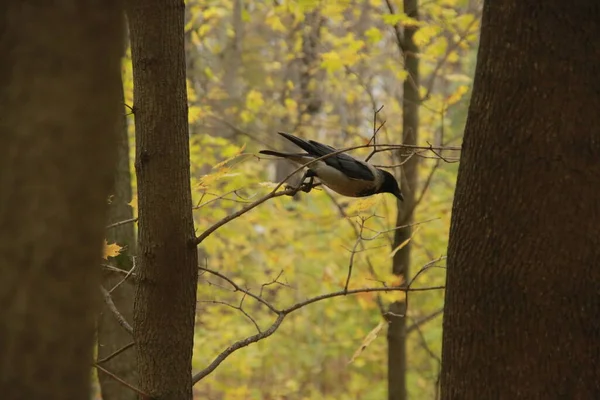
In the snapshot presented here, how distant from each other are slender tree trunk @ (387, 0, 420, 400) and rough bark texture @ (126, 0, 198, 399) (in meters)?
2.55

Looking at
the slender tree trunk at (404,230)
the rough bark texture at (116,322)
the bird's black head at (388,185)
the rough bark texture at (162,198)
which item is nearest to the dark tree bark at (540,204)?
the rough bark texture at (162,198)

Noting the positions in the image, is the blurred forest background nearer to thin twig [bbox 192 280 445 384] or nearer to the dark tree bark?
thin twig [bbox 192 280 445 384]

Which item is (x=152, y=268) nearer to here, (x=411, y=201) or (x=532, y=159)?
(x=532, y=159)

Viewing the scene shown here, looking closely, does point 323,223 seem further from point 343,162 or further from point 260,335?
point 260,335

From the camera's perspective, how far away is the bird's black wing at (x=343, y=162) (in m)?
3.24

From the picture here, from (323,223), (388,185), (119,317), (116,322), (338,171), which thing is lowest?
(116,322)

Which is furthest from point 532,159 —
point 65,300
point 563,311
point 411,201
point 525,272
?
point 411,201

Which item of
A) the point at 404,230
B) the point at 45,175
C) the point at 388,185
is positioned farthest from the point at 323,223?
the point at 45,175

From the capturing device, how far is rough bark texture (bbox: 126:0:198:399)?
82.1 inches

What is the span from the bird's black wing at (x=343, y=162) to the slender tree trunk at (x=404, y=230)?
3.91ft

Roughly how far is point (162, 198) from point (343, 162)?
1.38m

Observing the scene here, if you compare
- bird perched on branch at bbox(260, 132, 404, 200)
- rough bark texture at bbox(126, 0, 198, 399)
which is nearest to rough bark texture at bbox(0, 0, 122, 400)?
rough bark texture at bbox(126, 0, 198, 399)

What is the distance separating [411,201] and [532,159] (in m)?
2.83

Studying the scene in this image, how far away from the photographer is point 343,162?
3299mm
